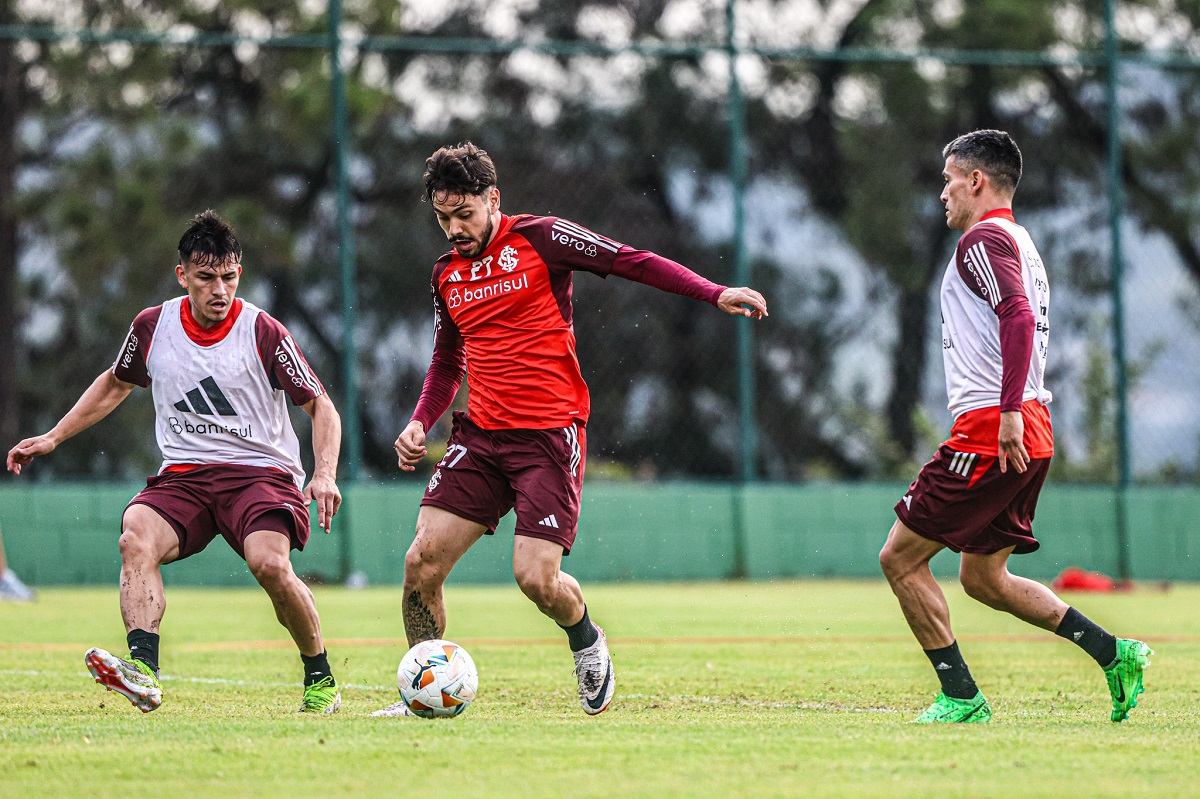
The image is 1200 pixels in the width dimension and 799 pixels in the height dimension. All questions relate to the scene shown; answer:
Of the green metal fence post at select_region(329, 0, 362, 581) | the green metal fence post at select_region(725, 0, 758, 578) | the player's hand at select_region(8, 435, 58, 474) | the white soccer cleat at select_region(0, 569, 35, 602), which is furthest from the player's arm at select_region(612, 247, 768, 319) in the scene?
the green metal fence post at select_region(725, 0, 758, 578)

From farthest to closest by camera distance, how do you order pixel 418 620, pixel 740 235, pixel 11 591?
pixel 740 235, pixel 11 591, pixel 418 620

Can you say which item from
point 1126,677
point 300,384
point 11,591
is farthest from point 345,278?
point 1126,677

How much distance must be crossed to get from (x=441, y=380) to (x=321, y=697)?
1.50 metres

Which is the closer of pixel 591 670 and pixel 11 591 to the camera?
pixel 591 670

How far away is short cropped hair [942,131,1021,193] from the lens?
270 inches

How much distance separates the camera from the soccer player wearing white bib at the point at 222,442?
22.5ft

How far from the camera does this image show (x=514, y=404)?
23.1 ft

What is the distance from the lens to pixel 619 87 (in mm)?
23125

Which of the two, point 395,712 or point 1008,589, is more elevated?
point 1008,589

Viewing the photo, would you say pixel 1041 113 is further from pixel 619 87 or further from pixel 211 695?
pixel 211 695

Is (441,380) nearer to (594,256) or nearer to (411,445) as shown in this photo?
(411,445)

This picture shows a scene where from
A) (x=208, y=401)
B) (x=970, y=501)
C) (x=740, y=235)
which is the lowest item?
(x=970, y=501)

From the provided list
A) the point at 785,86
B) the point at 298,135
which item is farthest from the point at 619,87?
the point at 298,135

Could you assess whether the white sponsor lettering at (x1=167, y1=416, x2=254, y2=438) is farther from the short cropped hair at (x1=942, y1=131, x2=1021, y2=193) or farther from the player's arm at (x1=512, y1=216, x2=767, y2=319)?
the short cropped hair at (x1=942, y1=131, x2=1021, y2=193)
